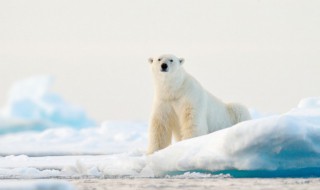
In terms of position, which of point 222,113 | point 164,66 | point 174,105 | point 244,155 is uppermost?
point 164,66

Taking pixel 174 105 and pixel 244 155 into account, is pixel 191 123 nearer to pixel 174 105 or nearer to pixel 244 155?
pixel 174 105

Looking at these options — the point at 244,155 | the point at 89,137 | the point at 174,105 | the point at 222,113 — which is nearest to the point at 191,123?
the point at 174,105

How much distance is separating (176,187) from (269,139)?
112 centimetres

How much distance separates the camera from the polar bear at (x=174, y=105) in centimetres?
898

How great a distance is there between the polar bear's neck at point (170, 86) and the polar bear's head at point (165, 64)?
0.06 m

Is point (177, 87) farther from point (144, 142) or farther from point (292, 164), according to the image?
point (144, 142)

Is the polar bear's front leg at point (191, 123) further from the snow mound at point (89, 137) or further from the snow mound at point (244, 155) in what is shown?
the snow mound at point (89, 137)

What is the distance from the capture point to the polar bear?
29.5ft

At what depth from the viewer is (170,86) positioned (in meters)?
9.12

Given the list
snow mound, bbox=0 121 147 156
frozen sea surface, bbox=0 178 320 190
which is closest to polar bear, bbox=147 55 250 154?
frozen sea surface, bbox=0 178 320 190

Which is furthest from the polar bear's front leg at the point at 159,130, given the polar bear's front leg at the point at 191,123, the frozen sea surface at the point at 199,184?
the frozen sea surface at the point at 199,184

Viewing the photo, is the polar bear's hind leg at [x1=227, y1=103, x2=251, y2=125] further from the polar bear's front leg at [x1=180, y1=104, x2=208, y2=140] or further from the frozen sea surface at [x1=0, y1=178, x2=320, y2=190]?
the frozen sea surface at [x1=0, y1=178, x2=320, y2=190]

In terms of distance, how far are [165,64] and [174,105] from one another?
0.50 metres

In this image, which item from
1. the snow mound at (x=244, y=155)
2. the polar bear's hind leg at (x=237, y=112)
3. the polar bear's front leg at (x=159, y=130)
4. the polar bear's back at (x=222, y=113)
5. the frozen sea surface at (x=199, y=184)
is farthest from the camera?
the polar bear's hind leg at (x=237, y=112)
